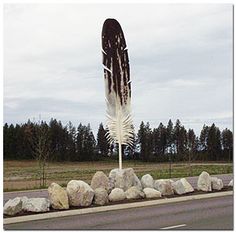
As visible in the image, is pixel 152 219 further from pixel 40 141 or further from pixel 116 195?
pixel 40 141

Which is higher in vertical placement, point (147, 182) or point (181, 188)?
point (147, 182)

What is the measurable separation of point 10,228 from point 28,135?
22.2 m

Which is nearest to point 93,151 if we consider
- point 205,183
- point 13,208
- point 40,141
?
point 40,141

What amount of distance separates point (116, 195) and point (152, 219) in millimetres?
3011

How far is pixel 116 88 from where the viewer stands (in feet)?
50.2

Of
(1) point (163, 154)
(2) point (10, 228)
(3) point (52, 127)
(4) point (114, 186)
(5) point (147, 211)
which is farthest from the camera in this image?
(1) point (163, 154)

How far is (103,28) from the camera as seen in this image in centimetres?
1501

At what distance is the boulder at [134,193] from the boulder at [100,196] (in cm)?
97

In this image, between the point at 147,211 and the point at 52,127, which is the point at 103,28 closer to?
the point at 147,211

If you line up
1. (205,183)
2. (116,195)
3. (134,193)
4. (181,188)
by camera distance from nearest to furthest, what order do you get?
(116,195) < (134,193) < (181,188) < (205,183)

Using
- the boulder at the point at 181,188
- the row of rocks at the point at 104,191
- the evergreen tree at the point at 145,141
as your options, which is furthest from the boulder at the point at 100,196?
the evergreen tree at the point at 145,141

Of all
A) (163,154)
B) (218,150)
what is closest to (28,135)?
(218,150)

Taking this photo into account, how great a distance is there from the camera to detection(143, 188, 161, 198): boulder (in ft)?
47.5

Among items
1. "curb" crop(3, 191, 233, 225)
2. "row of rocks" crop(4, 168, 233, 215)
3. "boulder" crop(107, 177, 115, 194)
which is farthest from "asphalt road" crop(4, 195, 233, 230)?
"boulder" crop(107, 177, 115, 194)
